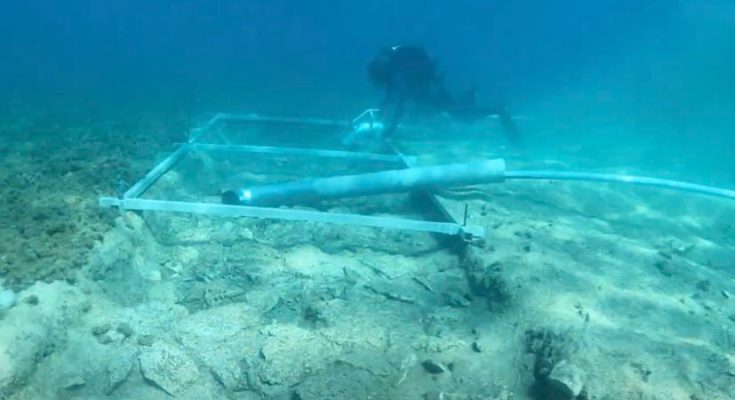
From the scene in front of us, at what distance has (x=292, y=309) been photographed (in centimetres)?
466

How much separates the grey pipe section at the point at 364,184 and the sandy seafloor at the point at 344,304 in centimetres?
40

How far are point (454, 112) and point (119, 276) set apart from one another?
9016mm

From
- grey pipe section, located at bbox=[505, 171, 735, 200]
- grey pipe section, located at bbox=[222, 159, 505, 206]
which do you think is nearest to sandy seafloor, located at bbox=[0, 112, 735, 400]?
grey pipe section, located at bbox=[222, 159, 505, 206]

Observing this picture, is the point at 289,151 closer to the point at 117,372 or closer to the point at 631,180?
the point at 117,372

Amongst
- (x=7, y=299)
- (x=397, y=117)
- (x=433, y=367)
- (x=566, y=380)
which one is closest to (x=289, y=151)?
(x=397, y=117)

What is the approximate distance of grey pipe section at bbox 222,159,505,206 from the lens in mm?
6570

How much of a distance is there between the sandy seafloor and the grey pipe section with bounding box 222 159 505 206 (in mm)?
401

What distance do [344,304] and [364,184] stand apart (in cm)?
247

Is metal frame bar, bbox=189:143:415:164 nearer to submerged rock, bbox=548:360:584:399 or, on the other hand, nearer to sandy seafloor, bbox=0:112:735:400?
sandy seafloor, bbox=0:112:735:400

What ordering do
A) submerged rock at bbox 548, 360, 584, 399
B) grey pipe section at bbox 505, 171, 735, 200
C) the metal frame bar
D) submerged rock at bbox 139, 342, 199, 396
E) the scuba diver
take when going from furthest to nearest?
the scuba diver → the metal frame bar → grey pipe section at bbox 505, 171, 735, 200 → submerged rock at bbox 139, 342, 199, 396 → submerged rock at bbox 548, 360, 584, 399

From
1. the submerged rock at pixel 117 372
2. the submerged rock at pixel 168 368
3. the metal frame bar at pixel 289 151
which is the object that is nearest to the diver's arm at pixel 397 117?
the metal frame bar at pixel 289 151

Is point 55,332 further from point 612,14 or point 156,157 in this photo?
point 612,14

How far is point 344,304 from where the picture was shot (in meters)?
4.74

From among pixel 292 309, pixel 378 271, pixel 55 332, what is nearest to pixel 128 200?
pixel 55 332
